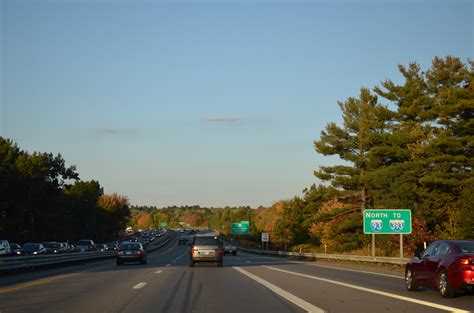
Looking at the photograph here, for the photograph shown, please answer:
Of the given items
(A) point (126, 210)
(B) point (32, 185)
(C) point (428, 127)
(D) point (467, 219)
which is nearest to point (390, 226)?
(D) point (467, 219)

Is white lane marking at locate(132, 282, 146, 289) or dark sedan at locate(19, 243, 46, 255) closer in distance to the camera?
white lane marking at locate(132, 282, 146, 289)

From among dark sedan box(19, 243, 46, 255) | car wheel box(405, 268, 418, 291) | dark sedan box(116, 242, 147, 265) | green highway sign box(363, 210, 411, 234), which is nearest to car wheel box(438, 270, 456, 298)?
car wheel box(405, 268, 418, 291)

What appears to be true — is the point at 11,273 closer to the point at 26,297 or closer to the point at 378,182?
the point at 26,297

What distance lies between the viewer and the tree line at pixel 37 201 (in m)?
79.6

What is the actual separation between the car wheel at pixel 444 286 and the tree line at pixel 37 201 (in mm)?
66142

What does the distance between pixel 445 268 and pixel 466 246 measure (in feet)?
3.22

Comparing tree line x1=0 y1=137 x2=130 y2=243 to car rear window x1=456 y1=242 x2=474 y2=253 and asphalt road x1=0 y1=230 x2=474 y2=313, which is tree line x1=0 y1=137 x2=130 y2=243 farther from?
car rear window x1=456 y1=242 x2=474 y2=253

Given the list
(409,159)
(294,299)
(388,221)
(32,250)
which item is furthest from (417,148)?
(294,299)

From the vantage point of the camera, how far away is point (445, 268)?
16219mm

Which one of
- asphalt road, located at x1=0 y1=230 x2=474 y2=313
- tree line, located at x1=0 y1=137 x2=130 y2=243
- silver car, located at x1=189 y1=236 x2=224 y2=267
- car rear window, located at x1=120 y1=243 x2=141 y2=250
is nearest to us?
asphalt road, located at x1=0 y1=230 x2=474 y2=313

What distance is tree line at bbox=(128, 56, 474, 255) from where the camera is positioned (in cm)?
5356

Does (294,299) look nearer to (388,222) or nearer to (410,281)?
(410,281)

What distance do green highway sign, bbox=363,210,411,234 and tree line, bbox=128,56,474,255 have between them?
8.36 metres

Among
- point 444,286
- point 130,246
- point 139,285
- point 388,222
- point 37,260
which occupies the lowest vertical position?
point 139,285
